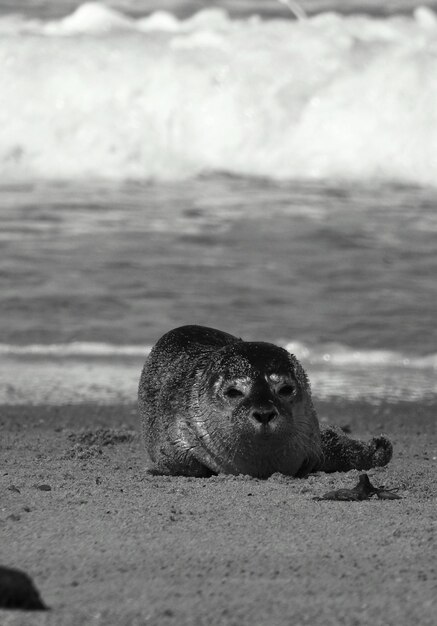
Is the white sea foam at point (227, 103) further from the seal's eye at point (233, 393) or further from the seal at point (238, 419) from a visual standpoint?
the seal's eye at point (233, 393)

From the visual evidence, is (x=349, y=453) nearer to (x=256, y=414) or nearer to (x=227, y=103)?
(x=256, y=414)

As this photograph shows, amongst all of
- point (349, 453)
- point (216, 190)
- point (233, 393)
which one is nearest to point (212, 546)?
point (233, 393)

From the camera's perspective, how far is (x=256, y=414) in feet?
16.4

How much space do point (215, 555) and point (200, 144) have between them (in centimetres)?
1491

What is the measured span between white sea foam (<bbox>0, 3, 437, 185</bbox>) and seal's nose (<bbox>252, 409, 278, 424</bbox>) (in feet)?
40.5

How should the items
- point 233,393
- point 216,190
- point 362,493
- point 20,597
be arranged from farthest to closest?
point 216,190, point 233,393, point 362,493, point 20,597

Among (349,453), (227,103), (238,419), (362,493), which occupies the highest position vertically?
(227,103)

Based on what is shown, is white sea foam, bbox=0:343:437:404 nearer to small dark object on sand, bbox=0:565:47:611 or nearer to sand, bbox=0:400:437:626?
sand, bbox=0:400:437:626

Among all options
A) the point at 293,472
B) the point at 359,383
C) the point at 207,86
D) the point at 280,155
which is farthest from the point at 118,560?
the point at 207,86

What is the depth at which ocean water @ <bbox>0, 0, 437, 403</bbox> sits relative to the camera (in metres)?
9.94

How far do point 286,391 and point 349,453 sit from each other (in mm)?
710

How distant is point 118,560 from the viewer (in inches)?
140

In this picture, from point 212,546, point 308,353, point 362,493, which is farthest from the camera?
point 308,353

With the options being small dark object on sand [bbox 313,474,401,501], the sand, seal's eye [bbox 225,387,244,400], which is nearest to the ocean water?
seal's eye [bbox 225,387,244,400]
